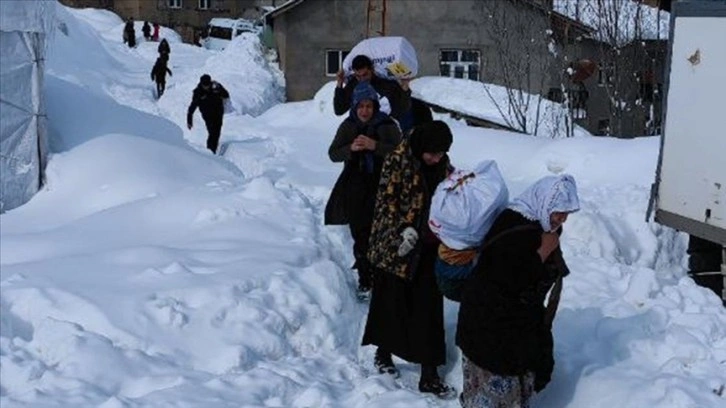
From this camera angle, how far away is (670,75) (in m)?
7.63

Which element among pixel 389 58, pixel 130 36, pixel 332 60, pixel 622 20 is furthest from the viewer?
pixel 130 36

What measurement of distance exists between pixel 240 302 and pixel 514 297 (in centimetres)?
236

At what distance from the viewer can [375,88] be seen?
6.74m

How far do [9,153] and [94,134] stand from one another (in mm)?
1271

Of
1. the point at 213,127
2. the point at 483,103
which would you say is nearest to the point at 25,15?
the point at 213,127

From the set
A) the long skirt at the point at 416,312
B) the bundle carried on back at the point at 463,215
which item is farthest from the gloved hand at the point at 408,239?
the bundle carried on back at the point at 463,215

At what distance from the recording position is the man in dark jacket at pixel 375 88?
21.5 ft

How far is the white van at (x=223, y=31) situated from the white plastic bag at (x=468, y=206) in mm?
41339

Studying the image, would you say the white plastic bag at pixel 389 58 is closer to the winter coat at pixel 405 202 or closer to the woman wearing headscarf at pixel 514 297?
the winter coat at pixel 405 202

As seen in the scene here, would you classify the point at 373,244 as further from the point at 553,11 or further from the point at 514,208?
the point at 553,11

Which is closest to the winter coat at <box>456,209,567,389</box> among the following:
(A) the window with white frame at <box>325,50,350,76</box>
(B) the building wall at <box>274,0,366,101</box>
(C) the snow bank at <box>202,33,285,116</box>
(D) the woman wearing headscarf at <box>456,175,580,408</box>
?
(D) the woman wearing headscarf at <box>456,175,580,408</box>

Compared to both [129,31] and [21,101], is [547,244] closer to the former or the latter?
[21,101]

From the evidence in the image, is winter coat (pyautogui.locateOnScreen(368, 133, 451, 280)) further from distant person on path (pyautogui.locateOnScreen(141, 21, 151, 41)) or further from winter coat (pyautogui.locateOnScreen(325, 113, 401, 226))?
distant person on path (pyautogui.locateOnScreen(141, 21, 151, 41))

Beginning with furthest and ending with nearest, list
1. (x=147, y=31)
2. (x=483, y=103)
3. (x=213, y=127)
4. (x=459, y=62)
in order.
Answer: (x=147, y=31)
(x=459, y=62)
(x=483, y=103)
(x=213, y=127)
